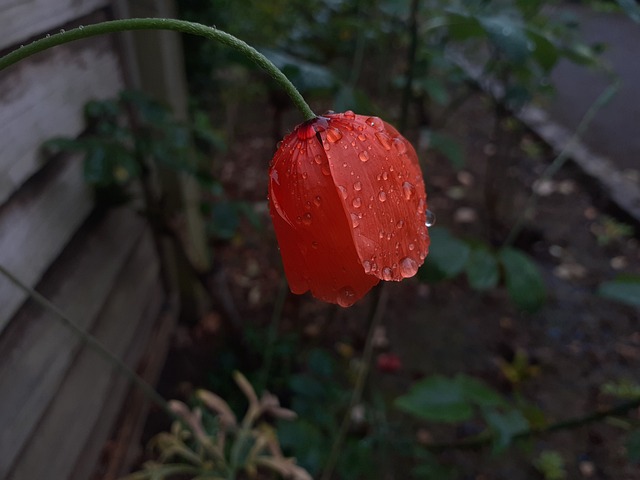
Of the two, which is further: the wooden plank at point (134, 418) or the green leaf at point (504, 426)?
the wooden plank at point (134, 418)

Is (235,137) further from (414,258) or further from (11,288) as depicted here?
(414,258)

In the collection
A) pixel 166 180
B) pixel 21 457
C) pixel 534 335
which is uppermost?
pixel 534 335

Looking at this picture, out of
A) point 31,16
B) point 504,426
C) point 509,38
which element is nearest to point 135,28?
point 31,16

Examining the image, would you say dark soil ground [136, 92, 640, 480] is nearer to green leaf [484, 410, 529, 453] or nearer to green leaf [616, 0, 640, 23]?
green leaf [484, 410, 529, 453]

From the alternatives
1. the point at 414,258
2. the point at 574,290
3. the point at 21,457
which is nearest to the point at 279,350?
the point at 21,457

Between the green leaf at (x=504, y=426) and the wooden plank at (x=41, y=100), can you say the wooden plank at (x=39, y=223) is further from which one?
the green leaf at (x=504, y=426)

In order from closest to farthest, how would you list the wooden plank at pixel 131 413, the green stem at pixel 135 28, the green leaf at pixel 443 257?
the green stem at pixel 135 28
the green leaf at pixel 443 257
the wooden plank at pixel 131 413

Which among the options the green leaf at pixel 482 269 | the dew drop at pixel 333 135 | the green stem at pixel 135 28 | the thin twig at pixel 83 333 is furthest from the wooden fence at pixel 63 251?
the green leaf at pixel 482 269
